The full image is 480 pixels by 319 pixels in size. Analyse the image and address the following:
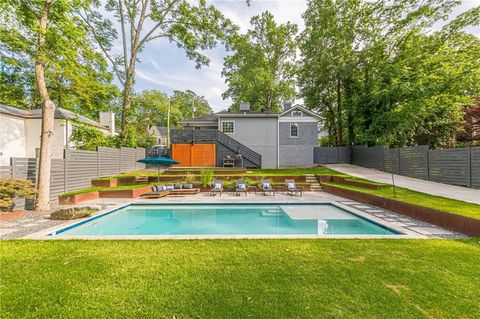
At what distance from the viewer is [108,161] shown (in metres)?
14.3

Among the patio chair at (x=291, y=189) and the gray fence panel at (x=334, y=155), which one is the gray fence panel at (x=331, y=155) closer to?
the gray fence panel at (x=334, y=155)

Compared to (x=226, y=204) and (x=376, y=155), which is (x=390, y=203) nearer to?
(x=226, y=204)

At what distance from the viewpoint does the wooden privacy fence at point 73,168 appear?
7599 mm

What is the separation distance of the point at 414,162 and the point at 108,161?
810 inches

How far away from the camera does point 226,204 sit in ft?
33.4

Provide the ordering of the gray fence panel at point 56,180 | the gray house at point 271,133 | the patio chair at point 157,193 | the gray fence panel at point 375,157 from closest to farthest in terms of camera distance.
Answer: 1. the gray fence panel at point 56,180
2. the patio chair at point 157,193
3. the gray fence panel at point 375,157
4. the gray house at point 271,133

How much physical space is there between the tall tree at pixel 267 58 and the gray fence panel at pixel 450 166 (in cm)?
1926

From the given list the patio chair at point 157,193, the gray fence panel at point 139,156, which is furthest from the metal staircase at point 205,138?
the patio chair at point 157,193

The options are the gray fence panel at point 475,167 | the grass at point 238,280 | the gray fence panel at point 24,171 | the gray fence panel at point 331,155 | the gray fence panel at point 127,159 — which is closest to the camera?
the grass at point 238,280

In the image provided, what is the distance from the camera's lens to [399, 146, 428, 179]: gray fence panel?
13.4 m

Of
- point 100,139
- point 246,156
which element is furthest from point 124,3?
point 246,156

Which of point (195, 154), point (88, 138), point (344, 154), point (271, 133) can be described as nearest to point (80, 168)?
point (88, 138)

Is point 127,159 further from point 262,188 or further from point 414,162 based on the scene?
point 414,162

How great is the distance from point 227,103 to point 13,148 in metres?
25.1
